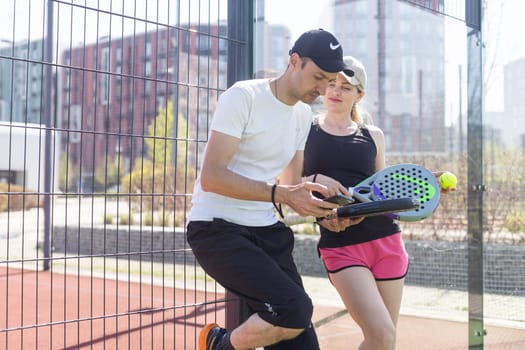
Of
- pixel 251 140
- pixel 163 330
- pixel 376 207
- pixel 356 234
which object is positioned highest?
pixel 251 140

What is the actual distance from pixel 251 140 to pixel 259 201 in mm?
270

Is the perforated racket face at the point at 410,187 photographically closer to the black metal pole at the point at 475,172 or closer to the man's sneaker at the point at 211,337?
the man's sneaker at the point at 211,337

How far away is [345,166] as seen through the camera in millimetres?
3398

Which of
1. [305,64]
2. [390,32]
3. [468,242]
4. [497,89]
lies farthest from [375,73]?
[305,64]

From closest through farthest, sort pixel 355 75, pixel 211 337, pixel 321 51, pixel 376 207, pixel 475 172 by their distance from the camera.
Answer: pixel 376 207 → pixel 321 51 → pixel 211 337 → pixel 355 75 → pixel 475 172

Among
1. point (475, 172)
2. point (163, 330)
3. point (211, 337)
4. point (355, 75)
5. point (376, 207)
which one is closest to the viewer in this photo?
point (376, 207)

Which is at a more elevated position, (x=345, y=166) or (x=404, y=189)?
(x=345, y=166)

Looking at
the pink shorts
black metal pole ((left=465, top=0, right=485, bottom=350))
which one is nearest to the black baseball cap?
the pink shorts

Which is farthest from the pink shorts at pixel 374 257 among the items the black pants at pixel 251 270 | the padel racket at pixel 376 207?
the padel racket at pixel 376 207

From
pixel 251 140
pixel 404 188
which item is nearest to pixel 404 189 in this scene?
pixel 404 188

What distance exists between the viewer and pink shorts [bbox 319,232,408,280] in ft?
10.8

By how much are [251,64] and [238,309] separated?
1.51 meters

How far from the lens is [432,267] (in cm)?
629

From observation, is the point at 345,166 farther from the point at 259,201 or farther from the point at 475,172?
the point at 475,172
